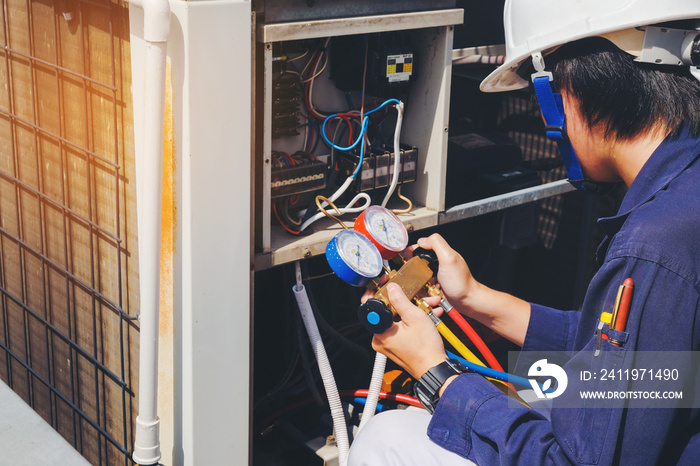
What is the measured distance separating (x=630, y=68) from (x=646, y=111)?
0.28 ft

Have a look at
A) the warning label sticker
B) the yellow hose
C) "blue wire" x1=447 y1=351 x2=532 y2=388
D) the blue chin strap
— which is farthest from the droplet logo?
the warning label sticker

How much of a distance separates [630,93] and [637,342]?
0.44 metres

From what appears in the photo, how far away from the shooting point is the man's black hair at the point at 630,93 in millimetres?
1324

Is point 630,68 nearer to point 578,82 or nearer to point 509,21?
point 578,82

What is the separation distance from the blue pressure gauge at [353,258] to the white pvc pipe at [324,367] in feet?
0.61

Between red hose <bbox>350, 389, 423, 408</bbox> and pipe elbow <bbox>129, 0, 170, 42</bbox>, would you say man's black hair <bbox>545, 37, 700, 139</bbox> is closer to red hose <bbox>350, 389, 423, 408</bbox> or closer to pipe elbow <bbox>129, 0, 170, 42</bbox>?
pipe elbow <bbox>129, 0, 170, 42</bbox>

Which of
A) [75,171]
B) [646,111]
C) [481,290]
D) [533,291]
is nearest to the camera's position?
[646,111]

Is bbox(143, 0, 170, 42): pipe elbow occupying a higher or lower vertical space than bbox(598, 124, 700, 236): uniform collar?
higher

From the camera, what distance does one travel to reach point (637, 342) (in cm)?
118

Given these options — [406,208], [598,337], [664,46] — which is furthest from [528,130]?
[598,337]

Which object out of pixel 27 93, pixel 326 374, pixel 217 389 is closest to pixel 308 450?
pixel 326 374

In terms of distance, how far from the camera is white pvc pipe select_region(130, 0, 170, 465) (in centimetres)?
133

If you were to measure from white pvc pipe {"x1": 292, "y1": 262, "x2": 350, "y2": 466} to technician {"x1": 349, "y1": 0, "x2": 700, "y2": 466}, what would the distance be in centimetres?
23

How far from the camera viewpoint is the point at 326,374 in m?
1.86
